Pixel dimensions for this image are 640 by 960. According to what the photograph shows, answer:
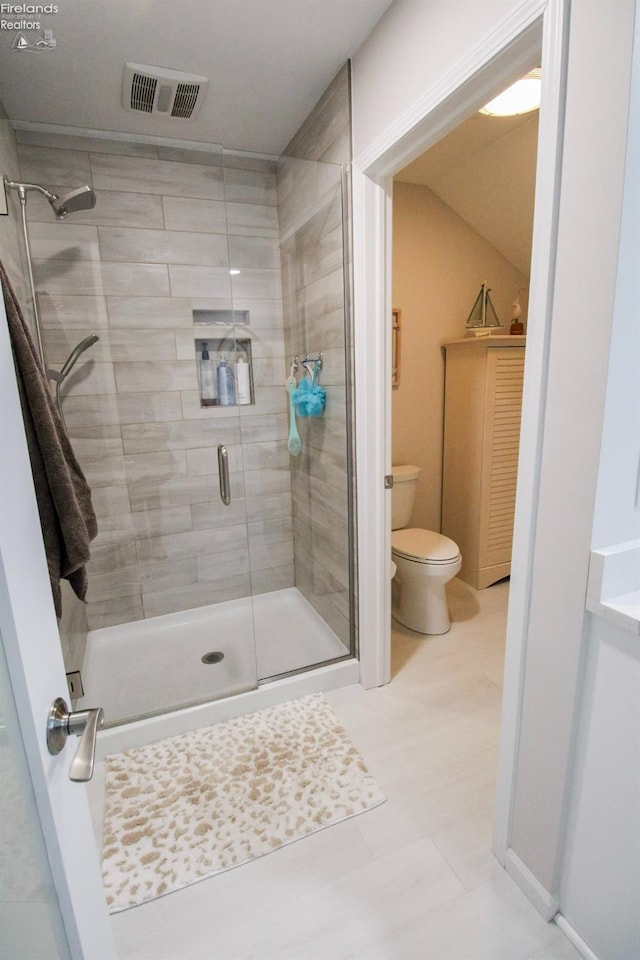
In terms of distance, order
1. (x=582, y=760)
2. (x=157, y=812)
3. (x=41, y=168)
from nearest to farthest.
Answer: (x=582, y=760), (x=157, y=812), (x=41, y=168)

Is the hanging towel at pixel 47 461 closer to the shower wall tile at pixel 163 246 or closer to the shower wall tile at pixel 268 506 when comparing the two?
the shower wall tile at pixel 163 246

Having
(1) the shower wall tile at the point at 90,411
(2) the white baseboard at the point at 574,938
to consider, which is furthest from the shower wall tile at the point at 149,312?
(2) the white baseboard at the point at 574,938

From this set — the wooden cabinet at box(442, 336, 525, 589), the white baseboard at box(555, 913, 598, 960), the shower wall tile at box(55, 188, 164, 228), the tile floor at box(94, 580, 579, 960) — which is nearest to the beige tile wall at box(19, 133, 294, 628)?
the shower wall tile at box(55, 188, 164, 228)

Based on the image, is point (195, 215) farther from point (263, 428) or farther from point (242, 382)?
point (263, 428)

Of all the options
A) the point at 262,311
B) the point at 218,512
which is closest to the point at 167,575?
the point at 218,512

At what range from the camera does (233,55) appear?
166 centimetres

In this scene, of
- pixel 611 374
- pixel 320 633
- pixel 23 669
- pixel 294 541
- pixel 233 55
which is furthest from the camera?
pixel 294 541

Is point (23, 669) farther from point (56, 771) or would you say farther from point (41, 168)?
point (41, 168)

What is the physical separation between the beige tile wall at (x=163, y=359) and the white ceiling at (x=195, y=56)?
0.71ft

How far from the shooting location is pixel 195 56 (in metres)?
1.65

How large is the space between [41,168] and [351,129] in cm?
145

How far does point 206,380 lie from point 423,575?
1.60 m

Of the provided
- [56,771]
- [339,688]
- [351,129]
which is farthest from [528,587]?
[351,129]

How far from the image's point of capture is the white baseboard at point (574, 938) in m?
1.12
